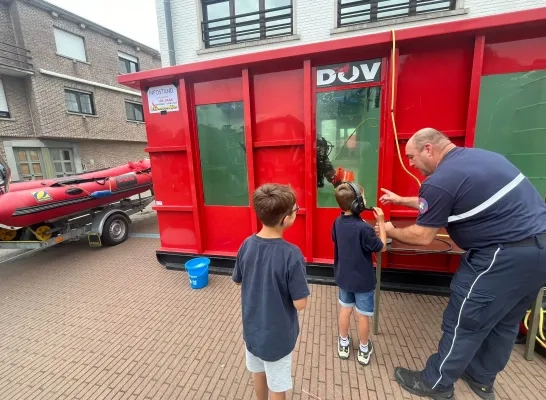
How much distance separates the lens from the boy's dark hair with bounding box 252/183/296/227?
1438mm

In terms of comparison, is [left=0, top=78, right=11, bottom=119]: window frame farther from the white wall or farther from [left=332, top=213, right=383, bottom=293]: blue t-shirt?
[left=332, top=213, right=383, bottom=293]: blue t-shirt

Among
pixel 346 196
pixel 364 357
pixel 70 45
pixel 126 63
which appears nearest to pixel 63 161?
pixel 70 45

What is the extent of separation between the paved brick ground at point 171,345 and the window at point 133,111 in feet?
54.2

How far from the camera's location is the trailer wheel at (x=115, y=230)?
224 inches

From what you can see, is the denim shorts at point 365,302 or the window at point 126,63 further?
the window at point 126,63

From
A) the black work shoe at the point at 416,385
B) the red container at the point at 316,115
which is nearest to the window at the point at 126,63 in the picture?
the red container at the point at 316,115

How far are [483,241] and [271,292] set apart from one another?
1424mm

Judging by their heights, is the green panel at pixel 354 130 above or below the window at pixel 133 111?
below

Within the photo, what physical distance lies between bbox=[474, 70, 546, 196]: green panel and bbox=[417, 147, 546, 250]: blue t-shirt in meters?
1.55

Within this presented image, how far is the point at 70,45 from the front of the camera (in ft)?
47.0

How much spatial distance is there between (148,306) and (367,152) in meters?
3.49

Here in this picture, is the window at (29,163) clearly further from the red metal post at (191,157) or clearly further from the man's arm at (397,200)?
the man's arm at (397,200)

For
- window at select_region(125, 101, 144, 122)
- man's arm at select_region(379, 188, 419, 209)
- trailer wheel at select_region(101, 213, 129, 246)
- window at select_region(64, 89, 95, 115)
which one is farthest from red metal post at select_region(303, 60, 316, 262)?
window at select_region(125, 101, 144, 122)

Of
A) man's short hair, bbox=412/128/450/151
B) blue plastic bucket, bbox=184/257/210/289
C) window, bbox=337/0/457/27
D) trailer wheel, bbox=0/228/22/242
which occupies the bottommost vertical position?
blue plastic bucket, bbox=184/257/210/289
